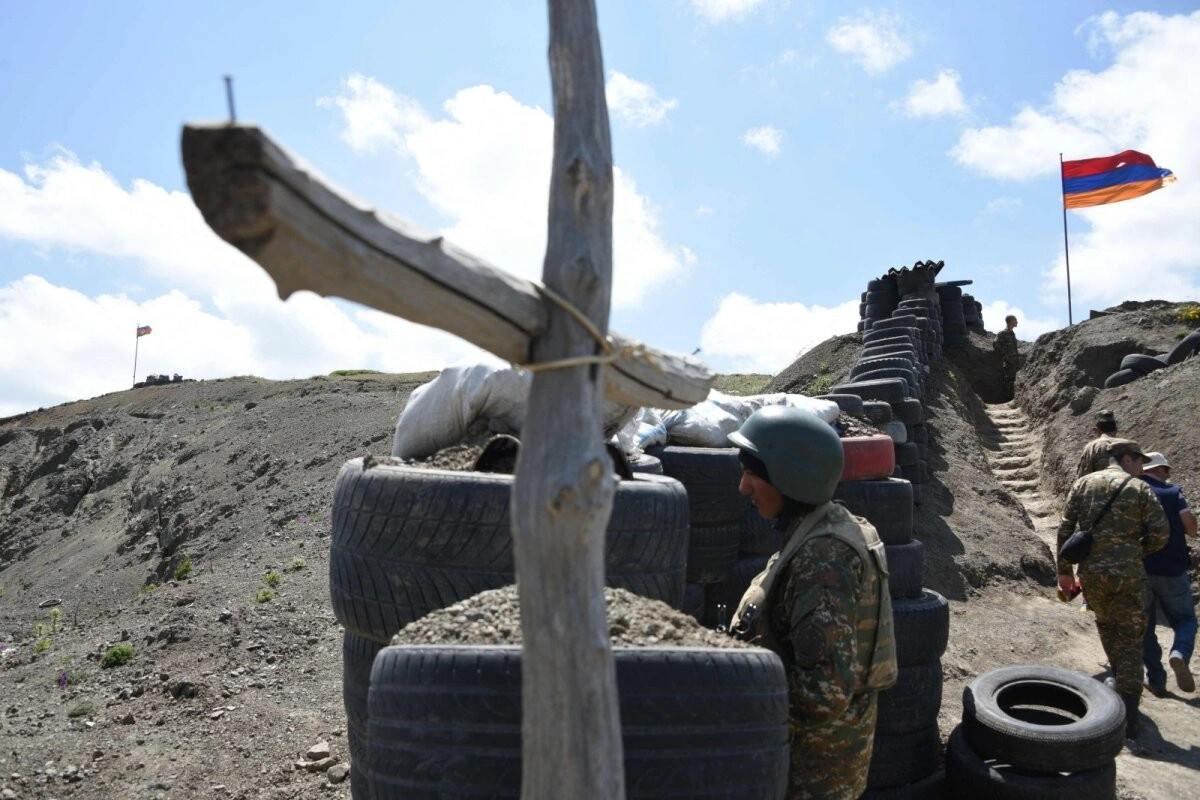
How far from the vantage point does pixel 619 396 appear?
2.67 m

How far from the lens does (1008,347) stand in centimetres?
2162

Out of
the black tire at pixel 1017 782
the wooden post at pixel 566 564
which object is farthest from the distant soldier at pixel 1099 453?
the wooden post at pixel 566 564

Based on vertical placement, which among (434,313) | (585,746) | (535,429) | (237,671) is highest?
(434,313)

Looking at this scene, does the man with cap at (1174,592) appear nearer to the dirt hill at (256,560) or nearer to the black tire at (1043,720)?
the dirt hill at (256,560)

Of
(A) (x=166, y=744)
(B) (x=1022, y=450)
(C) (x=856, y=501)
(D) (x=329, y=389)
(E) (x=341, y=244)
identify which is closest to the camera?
(E) (x=341, y=244)

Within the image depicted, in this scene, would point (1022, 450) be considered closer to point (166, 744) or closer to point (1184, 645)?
point (1184, 645)

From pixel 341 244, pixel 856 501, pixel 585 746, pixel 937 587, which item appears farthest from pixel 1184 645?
pixel 341 244

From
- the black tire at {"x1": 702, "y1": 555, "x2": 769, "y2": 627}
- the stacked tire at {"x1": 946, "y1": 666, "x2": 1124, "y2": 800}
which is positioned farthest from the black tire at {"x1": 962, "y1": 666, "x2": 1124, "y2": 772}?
the black tire at {"x1": 702, "y1": 555, "x2": 769, "y2": 627}

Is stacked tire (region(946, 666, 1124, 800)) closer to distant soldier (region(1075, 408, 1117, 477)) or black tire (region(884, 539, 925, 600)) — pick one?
black tire (region(884, 539, 925, 600))

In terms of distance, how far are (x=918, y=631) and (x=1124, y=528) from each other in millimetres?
2381

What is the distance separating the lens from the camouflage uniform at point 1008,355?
70.6ft

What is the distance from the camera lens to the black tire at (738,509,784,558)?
690 cm

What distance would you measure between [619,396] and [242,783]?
4.00 m

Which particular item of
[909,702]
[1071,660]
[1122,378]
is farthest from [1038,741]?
[1122,378]
